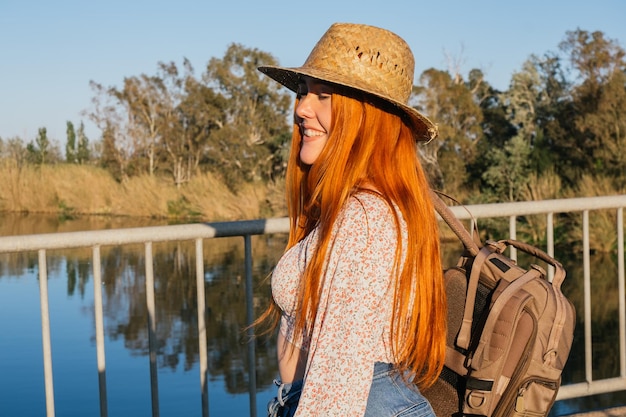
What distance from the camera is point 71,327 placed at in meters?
9.19

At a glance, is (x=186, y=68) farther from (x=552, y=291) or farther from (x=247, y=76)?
(x=552, y=291)

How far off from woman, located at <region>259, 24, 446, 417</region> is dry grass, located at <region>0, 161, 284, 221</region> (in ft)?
57.7

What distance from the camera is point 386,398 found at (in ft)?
5.66

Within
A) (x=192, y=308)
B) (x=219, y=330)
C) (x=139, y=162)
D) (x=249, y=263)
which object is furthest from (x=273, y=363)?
(x=139, y=162)

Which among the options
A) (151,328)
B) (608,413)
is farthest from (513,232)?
(151,328)

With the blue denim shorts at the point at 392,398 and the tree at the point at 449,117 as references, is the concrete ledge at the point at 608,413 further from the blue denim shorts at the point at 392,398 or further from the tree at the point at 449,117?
the tree at the point at 449,117

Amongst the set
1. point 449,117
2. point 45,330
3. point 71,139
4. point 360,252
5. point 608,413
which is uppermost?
point 71,139

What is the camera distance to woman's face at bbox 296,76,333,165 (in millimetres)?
1853

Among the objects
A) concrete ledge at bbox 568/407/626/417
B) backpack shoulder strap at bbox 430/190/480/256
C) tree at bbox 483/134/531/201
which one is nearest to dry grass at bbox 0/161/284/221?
tree at bbox 483/134/531/201

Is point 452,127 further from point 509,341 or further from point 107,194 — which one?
point 509,341

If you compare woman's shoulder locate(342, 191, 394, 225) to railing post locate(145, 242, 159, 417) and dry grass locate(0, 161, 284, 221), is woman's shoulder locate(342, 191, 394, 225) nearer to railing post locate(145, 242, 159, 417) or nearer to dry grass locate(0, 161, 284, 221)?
railing post locate(145, 242, 159, 417)

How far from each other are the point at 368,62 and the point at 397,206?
339 mm

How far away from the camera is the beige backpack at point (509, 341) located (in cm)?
177

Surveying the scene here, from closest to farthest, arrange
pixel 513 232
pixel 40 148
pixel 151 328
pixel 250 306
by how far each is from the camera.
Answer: pixel 151 328, pixel 250 306, pixel 513 232, pixel 40 148
